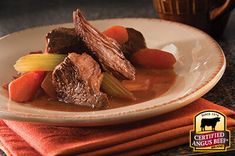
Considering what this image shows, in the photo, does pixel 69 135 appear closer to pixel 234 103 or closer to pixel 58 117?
pixel 58 117

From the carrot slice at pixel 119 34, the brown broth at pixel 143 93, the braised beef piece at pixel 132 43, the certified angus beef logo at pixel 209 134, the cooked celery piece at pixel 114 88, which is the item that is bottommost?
the certified angus beef logo at pixel 209 134

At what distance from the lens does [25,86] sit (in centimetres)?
122

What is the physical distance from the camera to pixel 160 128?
40.9 inches

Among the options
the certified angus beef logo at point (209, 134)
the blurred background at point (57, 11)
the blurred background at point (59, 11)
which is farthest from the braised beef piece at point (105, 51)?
the blurred background at point (57, 11)

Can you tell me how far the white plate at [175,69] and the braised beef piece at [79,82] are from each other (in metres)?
0.08

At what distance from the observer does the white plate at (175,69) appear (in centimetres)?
103

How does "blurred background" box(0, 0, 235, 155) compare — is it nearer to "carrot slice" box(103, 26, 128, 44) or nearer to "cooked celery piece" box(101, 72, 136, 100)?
"carrot slice" box(103, 26, 128, 44)

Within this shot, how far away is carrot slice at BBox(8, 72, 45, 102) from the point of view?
1.21 m

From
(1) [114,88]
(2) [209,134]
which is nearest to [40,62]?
(1) [114,88]

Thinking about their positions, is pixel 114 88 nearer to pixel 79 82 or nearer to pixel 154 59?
pixel 79 82

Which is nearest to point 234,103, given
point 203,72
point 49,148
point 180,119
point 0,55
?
point 203,72

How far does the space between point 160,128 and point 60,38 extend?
1.30 feet

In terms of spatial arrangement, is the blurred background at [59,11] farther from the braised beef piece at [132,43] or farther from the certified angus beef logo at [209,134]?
the certified angus beef logo at [209,134]

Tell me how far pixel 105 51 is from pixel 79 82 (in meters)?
0.13
